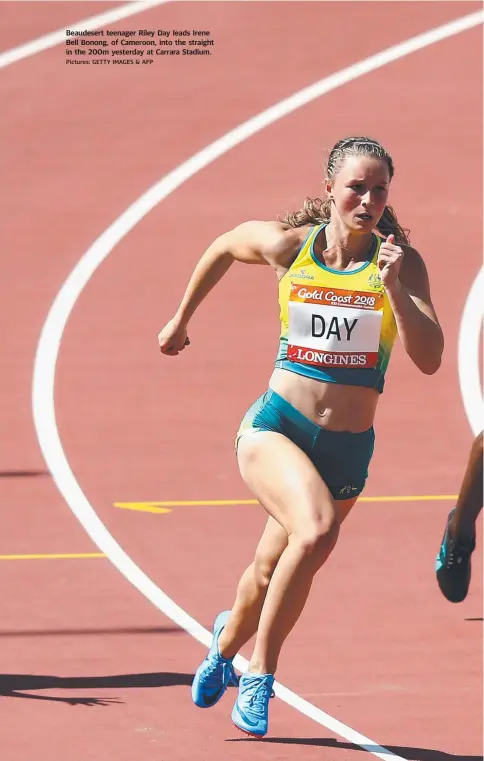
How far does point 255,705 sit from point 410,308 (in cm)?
166

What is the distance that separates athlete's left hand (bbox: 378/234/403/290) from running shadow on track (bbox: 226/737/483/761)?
2413mm

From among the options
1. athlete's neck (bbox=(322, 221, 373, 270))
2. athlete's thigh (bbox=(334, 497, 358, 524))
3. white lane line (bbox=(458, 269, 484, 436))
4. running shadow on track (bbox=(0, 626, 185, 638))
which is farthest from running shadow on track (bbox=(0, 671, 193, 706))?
white lane line (bbox=(458, 269, 484, 436))

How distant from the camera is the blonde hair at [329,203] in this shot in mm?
6418

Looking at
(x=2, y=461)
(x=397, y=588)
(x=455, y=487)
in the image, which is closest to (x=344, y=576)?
(x=397, y=588)

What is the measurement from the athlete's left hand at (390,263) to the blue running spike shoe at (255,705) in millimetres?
1633

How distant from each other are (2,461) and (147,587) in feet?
9.08

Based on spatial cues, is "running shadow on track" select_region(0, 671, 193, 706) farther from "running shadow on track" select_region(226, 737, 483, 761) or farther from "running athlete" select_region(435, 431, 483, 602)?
"running athlete" select_region(435, 431, 483, 602)

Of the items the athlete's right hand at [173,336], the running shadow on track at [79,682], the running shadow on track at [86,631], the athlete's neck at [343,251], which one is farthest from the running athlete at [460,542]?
the running shadow on track at [86,631]

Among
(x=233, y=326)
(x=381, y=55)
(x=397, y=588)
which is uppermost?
(x=381, y=55)

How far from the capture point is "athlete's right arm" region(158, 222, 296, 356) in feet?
21.9

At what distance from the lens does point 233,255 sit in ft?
22.5

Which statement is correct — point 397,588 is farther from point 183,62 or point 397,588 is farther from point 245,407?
point 183,62

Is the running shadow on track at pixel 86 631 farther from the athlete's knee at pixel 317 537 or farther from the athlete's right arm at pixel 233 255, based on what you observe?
the athlete's knee at pixel 317 537

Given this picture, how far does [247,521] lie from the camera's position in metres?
11.3
